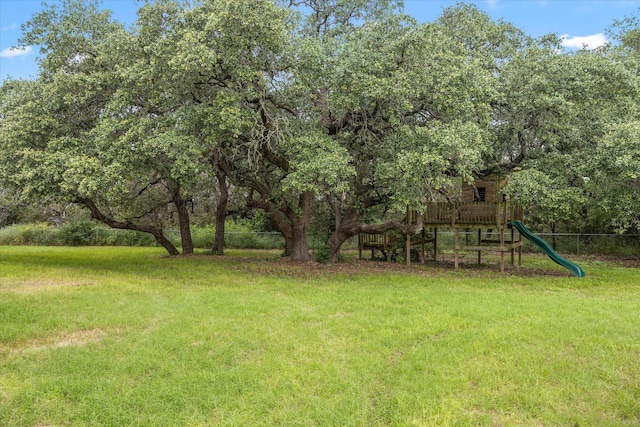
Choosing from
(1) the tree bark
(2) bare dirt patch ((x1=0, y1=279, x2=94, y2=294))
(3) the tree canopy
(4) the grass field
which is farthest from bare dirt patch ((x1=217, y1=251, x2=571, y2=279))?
(2) bare dirt patch ((x1=0, y1=279, x2=94, y2=294))

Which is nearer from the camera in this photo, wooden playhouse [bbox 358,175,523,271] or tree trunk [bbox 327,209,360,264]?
wooden playhouse [bbox 358,175,523,271]

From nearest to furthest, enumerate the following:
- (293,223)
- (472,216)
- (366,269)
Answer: (366,269) → (472,216) → (293,223)

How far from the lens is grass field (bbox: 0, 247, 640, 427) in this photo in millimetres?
3949

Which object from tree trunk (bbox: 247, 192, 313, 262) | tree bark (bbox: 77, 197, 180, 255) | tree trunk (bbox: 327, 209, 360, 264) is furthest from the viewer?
tree trunk (bbox: 247, 192, 313, 262)

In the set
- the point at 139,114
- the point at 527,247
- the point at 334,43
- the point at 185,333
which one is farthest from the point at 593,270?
the point at 139,114

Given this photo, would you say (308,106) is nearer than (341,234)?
Yes

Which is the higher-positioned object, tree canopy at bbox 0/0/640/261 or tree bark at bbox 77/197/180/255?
tree canopy at bbox 0/0/640/261

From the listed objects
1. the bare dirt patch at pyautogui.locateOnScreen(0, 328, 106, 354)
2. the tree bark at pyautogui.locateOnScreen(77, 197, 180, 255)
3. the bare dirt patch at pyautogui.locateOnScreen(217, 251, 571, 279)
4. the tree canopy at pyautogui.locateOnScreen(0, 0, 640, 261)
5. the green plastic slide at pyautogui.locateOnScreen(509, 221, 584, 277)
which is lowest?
the bare dirt patch at pyautogui.locateOnScreen(0, 328, 106, 354)

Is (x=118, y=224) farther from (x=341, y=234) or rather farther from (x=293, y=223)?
(x=341, y=234)

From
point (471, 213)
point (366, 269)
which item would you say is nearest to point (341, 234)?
point (366, 269)

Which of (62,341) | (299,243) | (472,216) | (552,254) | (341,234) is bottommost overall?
(62,341)

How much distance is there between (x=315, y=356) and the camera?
514cm

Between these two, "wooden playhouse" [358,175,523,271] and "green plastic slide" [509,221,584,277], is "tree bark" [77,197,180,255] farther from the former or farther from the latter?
"green plastic slide" [509,221,584,277]

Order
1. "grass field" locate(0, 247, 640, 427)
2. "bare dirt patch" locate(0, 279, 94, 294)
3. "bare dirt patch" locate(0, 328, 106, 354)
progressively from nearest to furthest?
"grass field" locate(0, 247, 640, 427)
"bare dirt patch" locate(0, 328, 106, 354)
"bare dirt patch" locate(0, 279, 94, 294)
